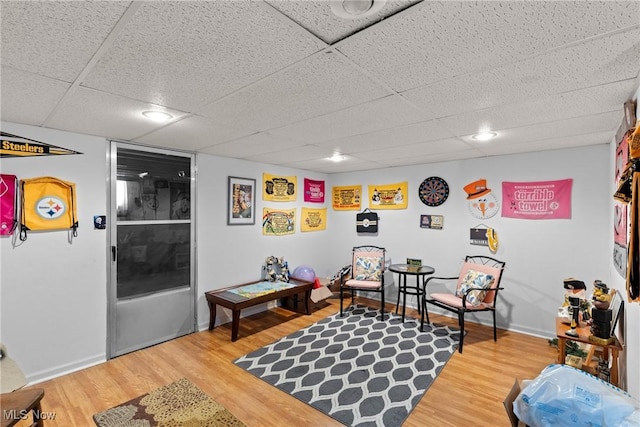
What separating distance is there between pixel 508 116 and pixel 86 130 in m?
3.69

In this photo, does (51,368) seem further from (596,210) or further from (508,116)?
(596,210)

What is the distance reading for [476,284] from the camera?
3648 mm

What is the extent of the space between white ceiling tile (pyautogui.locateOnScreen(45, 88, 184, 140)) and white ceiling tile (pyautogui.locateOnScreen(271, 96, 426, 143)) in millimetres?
1035

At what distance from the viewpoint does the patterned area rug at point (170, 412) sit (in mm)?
2115

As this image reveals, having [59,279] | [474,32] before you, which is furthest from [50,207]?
[474,32]

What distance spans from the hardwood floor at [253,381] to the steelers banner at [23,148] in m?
2.06

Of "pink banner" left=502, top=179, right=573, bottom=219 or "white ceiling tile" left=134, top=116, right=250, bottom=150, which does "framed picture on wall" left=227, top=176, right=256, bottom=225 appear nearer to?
"white ceiling tile" left=134, top=116, right=250, bottom=150

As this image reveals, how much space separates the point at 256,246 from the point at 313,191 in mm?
1618

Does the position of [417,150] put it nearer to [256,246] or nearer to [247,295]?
[256,246]

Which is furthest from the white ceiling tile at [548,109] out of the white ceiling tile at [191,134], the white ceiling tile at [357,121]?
the white ceiling tile at [191,134]

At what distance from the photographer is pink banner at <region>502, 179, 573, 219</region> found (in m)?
3.50

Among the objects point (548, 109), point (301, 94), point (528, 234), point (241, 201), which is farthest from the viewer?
point (241, 201)

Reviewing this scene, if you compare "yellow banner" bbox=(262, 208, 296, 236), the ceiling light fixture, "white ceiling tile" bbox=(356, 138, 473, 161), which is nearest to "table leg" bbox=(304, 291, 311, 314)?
"yellow banner" bbox=(262, 208, 296, 236)

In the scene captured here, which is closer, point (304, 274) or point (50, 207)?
point (50, 207)
